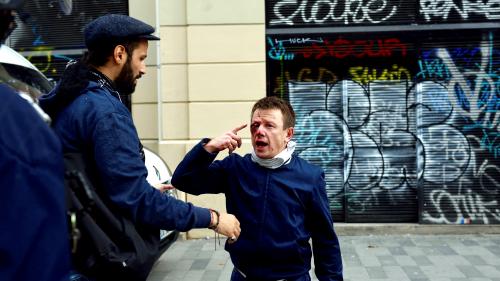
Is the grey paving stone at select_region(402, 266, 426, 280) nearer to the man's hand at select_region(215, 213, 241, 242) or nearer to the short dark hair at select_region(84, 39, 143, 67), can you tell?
the man's hand at select_region(215, 213, 241, 242)

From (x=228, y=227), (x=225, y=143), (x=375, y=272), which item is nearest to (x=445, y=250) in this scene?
(x=375, y=272)

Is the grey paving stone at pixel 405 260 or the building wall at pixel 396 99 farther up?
the building wall at pixel 396 99

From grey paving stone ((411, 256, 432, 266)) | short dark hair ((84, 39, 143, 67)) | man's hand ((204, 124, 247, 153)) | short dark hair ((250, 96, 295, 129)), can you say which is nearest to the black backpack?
short dark hair ((84, 39, 143, 67))

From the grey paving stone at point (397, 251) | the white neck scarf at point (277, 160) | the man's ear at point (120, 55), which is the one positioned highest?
the man's ear at point (120, 55)

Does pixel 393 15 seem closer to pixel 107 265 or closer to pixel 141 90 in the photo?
pixel 141 90

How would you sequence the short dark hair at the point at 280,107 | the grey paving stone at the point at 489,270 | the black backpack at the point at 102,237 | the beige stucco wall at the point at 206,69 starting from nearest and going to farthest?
the black backpack at the point at 102,237 → the short dark hair at the point at 280,107 → the grey paving stone at the point at 489,270 → the beige stucco wall at the point at 206,69

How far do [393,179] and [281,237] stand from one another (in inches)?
203

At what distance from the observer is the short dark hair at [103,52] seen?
7.22ft

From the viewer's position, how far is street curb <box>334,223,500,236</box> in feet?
23.3

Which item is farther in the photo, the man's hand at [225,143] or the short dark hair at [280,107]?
the short dark hair at [280,107]

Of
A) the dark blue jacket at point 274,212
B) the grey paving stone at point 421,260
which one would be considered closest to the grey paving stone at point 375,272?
the grey paving stone at point 421,260

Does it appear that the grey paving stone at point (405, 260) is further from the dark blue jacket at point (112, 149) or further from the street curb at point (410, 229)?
the dark blue jacket at point (112, 149)

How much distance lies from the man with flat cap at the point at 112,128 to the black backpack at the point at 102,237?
0.05m

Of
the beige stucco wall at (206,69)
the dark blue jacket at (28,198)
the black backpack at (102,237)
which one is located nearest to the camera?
the dark blue jacket at (28,198)
